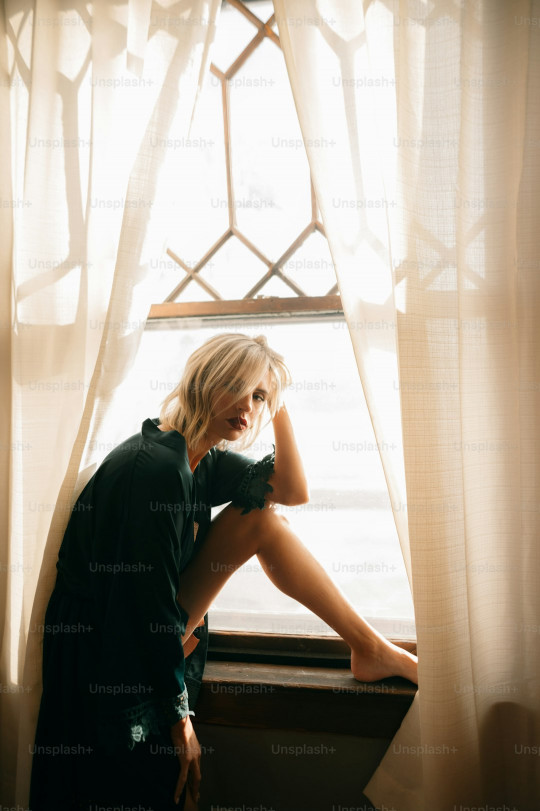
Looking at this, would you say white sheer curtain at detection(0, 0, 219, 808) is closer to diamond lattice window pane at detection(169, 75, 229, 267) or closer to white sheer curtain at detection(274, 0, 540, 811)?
diamond lattice window pane at detection(169, 75, 229, 267)

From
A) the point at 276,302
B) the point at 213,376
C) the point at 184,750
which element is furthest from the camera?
the point at 276,302

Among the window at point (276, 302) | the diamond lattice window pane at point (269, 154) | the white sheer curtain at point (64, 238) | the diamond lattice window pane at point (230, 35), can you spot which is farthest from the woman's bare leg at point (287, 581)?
the diamond lattice window pane at point (230, 35)

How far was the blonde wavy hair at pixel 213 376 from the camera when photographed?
1.13m

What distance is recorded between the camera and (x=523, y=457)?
1.00 m

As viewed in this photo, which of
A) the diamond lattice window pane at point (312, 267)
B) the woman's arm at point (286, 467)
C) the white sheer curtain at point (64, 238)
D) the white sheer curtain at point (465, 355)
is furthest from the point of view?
the diamond lattice window pane at point (312, 267)

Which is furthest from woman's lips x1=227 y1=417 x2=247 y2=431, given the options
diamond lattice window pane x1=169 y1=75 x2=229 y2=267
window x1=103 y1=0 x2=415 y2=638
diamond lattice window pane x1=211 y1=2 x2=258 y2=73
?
diamond lattice window pane x1=211 y1=2 x2=258 y2=73

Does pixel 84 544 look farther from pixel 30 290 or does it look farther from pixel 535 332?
pixel 535 332

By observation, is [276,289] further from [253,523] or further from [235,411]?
[253,523]

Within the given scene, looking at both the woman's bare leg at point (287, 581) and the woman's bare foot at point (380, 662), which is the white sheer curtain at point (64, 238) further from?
the woman's bare foot at point (380, 662)

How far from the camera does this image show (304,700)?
3.79ft

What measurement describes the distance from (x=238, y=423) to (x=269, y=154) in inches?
27.7

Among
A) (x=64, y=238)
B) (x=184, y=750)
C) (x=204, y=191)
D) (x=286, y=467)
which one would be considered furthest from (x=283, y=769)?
(x=204, y=191)

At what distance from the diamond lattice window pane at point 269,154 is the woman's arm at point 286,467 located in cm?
44

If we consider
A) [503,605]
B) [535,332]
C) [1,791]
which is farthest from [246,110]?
[1,791]
